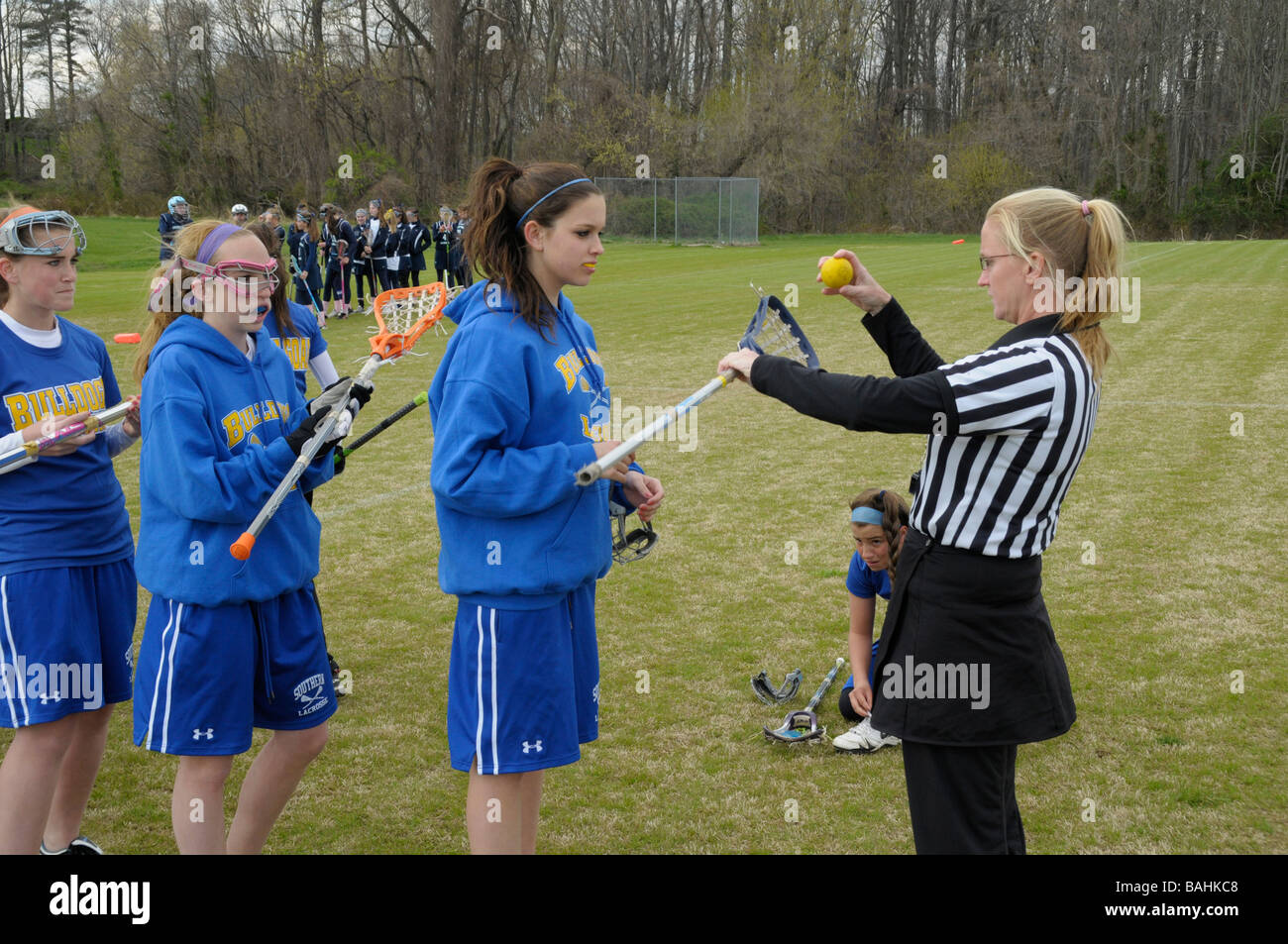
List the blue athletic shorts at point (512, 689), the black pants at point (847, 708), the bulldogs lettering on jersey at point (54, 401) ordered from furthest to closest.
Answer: the black pants at point (847, 708) < the bulldogs lettering on jersey at point (54, 401) < the blue athletic shorts at point (512, 689)

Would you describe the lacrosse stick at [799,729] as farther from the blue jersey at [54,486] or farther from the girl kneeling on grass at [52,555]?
the blue jersey at [54,486]

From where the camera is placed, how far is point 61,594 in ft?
11.1

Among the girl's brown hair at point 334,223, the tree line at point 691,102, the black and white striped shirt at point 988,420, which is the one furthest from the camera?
the tree line at point 691,102

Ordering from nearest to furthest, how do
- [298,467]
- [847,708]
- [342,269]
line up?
1. [298,467]
2. [847,708]
3. [342,269]

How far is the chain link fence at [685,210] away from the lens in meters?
39.4

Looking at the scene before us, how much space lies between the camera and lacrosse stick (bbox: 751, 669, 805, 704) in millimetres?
5070

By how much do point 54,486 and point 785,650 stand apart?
3592mm

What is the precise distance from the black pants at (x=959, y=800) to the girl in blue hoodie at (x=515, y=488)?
940mm

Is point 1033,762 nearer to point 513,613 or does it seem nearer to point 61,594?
point 513,613

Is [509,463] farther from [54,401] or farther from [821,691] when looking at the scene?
[821,691]

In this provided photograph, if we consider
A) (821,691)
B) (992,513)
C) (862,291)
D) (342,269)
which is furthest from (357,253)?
(992,513)

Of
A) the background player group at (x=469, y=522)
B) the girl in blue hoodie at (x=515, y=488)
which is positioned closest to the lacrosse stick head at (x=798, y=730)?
the background player group at (x=469, y=522)

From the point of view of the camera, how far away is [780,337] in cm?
331
